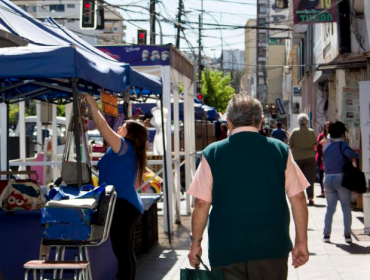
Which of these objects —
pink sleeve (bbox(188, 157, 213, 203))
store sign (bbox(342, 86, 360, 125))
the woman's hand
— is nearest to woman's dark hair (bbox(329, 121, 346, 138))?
store sign (bbox(342, 86, 360, 125))

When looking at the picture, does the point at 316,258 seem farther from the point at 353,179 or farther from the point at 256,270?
the point at 256,270

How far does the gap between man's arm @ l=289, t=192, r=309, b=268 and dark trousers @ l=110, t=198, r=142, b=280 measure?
2544 millimetres

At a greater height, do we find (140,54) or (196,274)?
(140,54)

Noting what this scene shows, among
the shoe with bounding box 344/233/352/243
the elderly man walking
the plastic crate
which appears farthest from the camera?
the shoe with bounding box 344/233/352/243

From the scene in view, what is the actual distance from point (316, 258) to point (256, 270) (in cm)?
546

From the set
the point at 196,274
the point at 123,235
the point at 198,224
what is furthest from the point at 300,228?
the point at 123,235

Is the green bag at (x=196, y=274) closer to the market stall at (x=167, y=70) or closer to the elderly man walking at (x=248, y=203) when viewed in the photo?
the elderly man walking at (x=248, y=203)

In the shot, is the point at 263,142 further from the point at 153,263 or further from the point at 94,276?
the point at 153,263

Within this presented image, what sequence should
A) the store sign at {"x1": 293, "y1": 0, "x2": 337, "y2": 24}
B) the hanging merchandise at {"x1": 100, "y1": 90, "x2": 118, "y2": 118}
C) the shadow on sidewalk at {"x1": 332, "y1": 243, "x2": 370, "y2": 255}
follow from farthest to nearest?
the store sign at {"x1": 293, "y1": 0, "x2": 337, "y2": 24} → the shadow on sidewalk at {"x1": 332, "y1": 243, "x2": 370, "y2": 255} → the hanging merchandise at {"x1": 100, "y1": 90, "x2": 118, "y2": 118}

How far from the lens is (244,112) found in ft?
16.3

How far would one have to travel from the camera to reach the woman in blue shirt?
23.6 feet

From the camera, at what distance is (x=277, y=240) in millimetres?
4777

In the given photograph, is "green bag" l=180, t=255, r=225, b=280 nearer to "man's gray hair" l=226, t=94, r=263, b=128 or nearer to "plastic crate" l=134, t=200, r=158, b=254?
"man's gray hair" l=226, t=94, r=263, b=128

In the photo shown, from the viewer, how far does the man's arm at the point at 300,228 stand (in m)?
4.94
